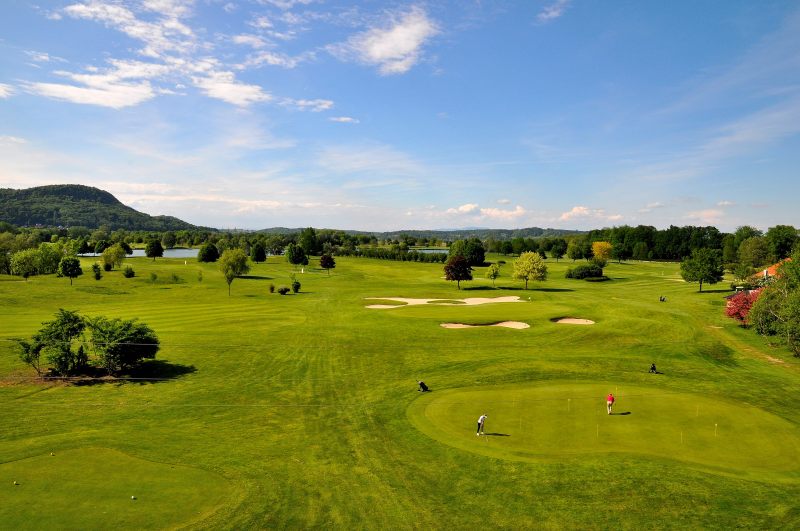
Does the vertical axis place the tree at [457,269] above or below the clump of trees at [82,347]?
above

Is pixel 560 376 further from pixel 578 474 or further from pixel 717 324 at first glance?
pixel 717 324

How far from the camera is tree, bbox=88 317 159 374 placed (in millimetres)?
37156

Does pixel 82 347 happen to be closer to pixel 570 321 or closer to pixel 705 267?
pixel 570 321

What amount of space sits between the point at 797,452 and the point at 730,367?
20.5m

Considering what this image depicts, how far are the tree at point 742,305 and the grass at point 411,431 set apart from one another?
17.0ft

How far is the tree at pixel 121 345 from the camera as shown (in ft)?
122

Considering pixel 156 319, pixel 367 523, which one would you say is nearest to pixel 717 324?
pixel 367 523

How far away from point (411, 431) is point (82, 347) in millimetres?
30487

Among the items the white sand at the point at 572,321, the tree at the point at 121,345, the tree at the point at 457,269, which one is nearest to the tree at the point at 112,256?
the tree at the point at 457,269

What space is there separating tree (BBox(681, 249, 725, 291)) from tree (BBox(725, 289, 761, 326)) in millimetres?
33012

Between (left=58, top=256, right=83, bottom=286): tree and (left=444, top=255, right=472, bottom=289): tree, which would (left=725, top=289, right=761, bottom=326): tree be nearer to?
(left=444, top=255, right=472, bottom=289): tree

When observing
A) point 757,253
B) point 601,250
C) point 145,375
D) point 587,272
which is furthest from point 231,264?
point 757,253

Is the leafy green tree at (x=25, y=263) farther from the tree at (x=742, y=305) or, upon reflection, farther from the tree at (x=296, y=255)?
the tree at (x=742, y=305)

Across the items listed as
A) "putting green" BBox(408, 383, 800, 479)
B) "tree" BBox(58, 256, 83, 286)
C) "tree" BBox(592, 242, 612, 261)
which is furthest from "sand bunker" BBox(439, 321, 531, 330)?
"tree" BBox(592, 242, 612, 261)
